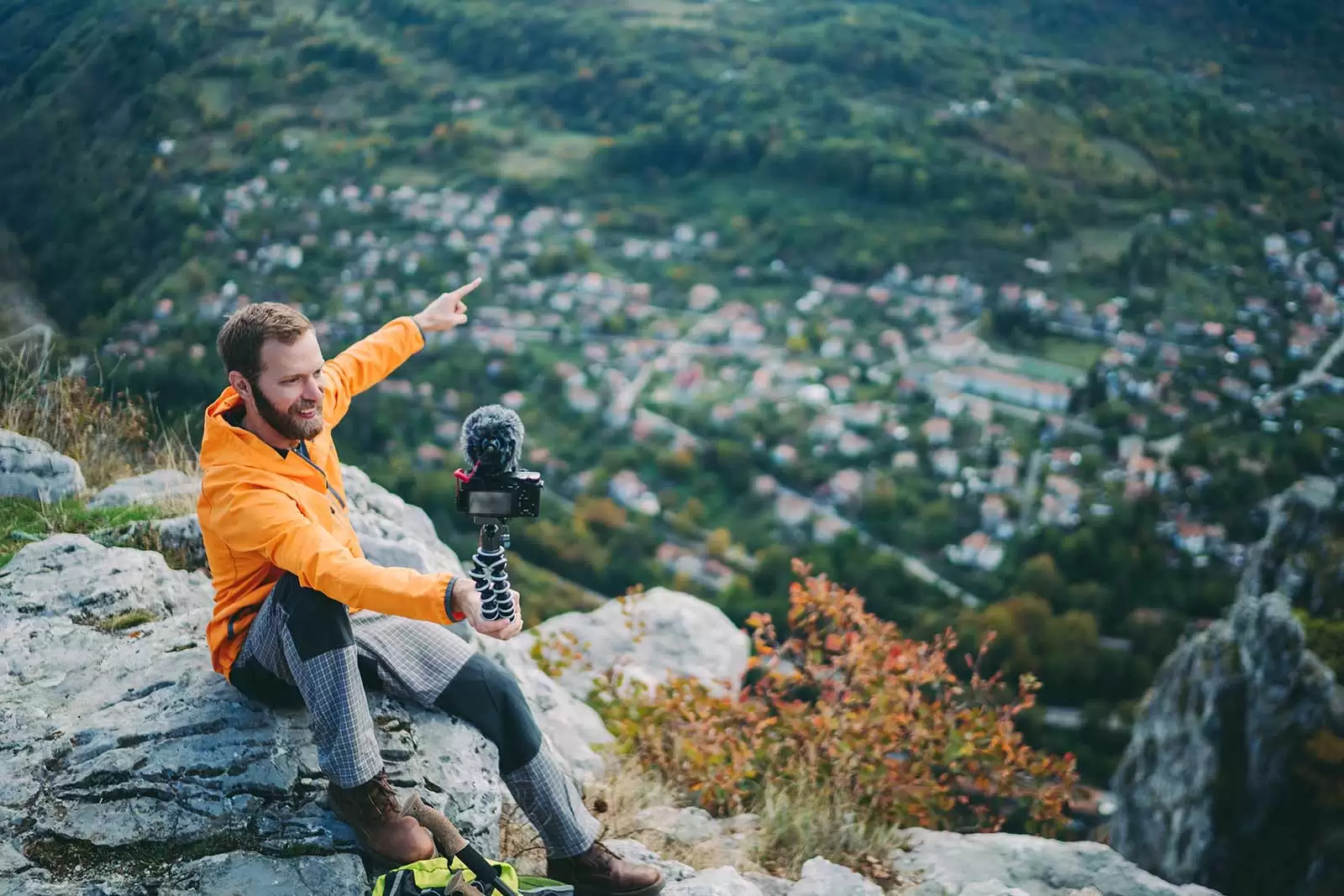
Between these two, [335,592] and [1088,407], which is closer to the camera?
[335,592]

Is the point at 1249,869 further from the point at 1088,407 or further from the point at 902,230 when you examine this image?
the point at 902,230

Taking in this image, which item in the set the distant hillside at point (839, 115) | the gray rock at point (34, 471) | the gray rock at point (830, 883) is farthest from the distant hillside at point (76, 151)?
the distant hillside at point (839, 115)

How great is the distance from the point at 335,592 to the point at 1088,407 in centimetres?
2544

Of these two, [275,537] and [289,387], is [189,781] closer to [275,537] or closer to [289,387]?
[275,537]

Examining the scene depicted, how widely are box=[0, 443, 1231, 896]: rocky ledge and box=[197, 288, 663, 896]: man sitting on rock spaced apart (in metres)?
0.12

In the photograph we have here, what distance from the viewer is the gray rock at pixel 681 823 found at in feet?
11.7

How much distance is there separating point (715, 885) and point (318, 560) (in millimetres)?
1553

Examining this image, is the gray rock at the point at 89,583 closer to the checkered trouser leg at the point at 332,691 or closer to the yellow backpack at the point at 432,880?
the checkered trouser leg at the point at 332,691

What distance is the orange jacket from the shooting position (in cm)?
229

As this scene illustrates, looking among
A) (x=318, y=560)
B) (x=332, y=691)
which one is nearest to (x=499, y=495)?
(x=318, y=560)

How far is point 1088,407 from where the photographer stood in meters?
25.2

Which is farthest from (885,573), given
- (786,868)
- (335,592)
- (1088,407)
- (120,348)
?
(335,592)

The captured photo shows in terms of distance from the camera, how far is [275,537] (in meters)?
2.44

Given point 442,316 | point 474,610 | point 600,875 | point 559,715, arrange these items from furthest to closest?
point 559,715, point 442,316, point 600,875, point 474,610
